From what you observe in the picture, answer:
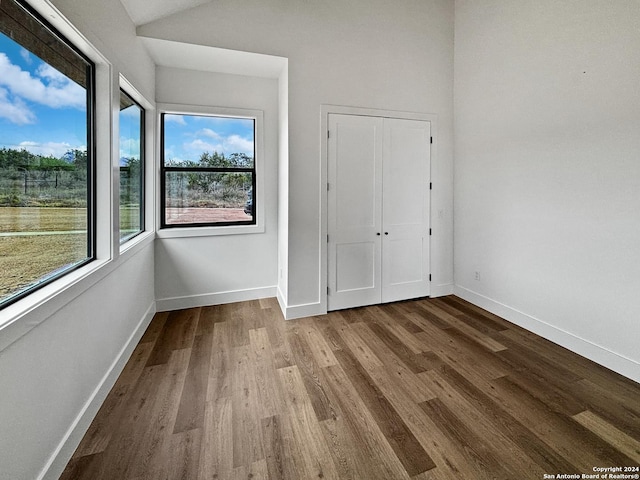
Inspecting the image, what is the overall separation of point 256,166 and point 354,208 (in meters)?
1.32

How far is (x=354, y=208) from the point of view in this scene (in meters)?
3.43

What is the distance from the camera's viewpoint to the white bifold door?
11.0ft

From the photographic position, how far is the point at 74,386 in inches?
64.1

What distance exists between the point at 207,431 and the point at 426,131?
3675 mm

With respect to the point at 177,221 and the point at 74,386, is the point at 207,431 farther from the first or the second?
the point at 177,221

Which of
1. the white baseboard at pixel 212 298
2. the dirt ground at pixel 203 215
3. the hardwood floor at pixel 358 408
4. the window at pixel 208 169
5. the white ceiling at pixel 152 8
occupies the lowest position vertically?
the hardwood floor at pixel 358 408

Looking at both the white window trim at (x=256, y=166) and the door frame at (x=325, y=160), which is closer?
the door frame at (x=325, y=160)

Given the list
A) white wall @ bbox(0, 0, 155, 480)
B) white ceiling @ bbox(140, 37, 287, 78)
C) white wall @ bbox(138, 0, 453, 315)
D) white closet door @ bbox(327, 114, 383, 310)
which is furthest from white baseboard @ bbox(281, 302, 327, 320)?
white ceiling @ bbox(140, 37, 287, 78)

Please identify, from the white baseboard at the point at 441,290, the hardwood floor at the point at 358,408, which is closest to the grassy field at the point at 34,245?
the hardwood floor at the point at 358,408

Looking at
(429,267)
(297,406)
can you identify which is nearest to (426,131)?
(429,267)

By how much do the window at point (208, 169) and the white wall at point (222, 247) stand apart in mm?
169

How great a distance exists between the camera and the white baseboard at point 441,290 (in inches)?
153

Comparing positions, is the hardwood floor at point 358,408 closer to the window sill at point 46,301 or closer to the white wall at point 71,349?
the white wall at point 71,349

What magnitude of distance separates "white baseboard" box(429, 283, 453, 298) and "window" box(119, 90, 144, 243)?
3475 mm
